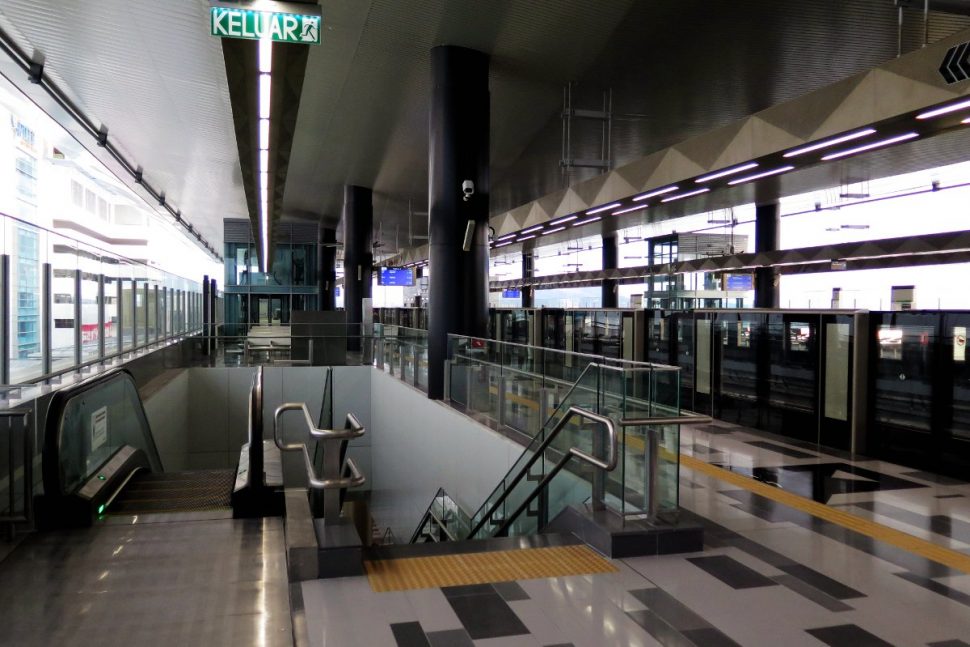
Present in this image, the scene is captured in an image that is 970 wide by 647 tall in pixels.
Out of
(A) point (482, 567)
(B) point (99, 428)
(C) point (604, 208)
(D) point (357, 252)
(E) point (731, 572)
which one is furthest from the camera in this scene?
(D) point (357, 252)

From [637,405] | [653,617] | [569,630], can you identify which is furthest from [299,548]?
[637,405]

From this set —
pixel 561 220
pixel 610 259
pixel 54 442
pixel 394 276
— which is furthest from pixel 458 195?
pixel 610 259

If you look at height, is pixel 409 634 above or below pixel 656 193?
below

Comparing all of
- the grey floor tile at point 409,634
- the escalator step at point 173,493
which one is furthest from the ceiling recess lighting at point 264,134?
the grey floor tile at point 409,634

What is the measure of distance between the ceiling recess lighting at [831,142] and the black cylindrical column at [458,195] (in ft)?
12.8

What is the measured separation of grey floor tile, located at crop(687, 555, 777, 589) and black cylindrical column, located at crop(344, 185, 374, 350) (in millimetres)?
14757

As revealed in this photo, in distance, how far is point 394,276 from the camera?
91.4 ft

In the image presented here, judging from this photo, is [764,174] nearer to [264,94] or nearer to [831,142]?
[831,142]

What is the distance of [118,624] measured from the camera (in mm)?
Result: 3689

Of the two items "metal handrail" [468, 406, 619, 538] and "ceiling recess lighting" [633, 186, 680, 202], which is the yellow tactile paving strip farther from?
"ceiling recess lighting" [633, 186, 680, 202]

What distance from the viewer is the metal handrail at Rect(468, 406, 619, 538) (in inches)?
186

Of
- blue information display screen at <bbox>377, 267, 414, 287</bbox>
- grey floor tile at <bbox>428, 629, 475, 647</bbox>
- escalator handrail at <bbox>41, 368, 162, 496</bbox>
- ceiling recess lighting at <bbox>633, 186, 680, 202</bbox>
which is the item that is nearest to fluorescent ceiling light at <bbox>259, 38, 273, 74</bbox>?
escalator handrail at <bbox>41, 368, 162, 496</bbox>

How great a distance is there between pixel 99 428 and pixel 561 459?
439 cm

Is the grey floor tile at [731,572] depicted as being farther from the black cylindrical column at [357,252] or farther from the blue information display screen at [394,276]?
the blue information display screen at [394,276]
